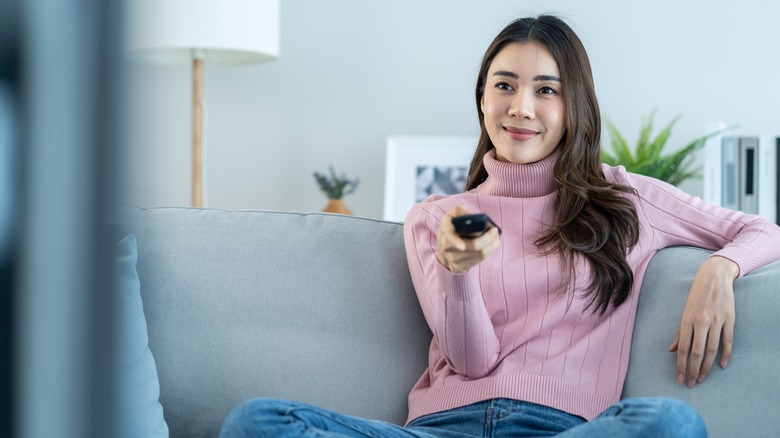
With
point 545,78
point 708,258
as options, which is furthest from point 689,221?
point 545,78

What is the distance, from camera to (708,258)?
135 cm

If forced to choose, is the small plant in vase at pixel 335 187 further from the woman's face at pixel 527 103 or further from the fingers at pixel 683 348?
the fingers at pixel 683 348

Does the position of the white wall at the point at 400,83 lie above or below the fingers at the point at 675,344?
above

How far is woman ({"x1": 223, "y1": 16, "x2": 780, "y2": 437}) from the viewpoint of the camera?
1.26 metres

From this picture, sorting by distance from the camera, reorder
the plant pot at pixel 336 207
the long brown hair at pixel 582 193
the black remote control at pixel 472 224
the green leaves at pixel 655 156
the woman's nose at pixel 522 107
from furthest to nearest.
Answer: the plant pot at pixel 336 207
the green leaves at pixel 655 156
the woman's nose at pixel 522 107
the long brown hair at pixel 582 193
the black remote control at pixel 472 224

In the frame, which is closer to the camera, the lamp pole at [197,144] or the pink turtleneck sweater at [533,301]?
the pink turtleneck sweater at [533,301]

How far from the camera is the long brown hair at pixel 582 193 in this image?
1363 mm

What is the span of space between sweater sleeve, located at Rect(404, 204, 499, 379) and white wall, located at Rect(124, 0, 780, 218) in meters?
1.32

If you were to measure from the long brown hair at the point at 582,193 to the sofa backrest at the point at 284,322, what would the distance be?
296 millimetres

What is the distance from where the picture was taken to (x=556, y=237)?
4.66ft

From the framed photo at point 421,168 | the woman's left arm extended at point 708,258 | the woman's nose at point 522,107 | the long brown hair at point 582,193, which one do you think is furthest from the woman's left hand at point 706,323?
the framed photo at point 421,168

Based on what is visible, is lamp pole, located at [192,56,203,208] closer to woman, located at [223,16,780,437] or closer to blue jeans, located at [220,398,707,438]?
woman, located at [223,16,780,437]

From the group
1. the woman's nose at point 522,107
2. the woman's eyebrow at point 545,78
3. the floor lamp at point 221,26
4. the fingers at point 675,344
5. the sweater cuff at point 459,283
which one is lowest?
the fingers at point 675,344

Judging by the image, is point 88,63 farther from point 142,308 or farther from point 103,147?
point 142,308
